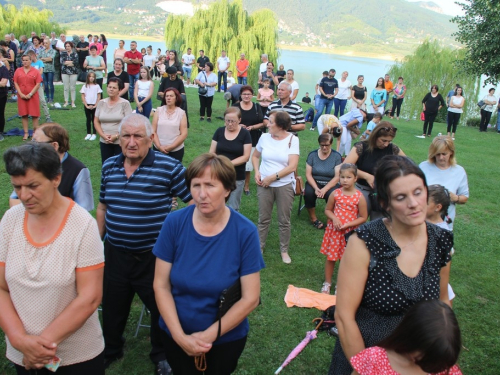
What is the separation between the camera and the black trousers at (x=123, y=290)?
3.30 m

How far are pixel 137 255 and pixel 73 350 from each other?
3.41 ft

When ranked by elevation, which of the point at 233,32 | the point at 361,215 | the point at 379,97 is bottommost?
the point at 361,215

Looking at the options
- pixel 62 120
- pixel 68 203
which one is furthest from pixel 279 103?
pixel 62 120

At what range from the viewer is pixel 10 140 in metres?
9.95

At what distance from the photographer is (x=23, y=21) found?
78.9 feet

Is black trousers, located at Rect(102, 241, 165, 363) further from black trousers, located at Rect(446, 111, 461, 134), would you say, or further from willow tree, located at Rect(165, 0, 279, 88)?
willow tree, located at Rect(165, 0, 279, 88)

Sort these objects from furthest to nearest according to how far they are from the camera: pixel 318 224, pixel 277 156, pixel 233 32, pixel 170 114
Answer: pixel 233 32 < pixel 318 224 < pixel 170 114 < pixel 277 156

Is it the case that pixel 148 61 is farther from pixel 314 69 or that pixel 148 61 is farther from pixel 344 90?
pixel 314 69

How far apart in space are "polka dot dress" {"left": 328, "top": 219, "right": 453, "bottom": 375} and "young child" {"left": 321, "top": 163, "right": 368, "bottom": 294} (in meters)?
2.79

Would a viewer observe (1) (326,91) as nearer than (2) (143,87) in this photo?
No

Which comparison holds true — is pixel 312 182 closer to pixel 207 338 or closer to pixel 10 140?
pixel 207 338

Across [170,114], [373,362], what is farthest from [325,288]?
[170,114]

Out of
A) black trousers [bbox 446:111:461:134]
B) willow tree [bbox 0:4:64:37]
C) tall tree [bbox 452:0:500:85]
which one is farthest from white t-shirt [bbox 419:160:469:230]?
willow tree [bbox 0:4:64:37]

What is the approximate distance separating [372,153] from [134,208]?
304 cm
